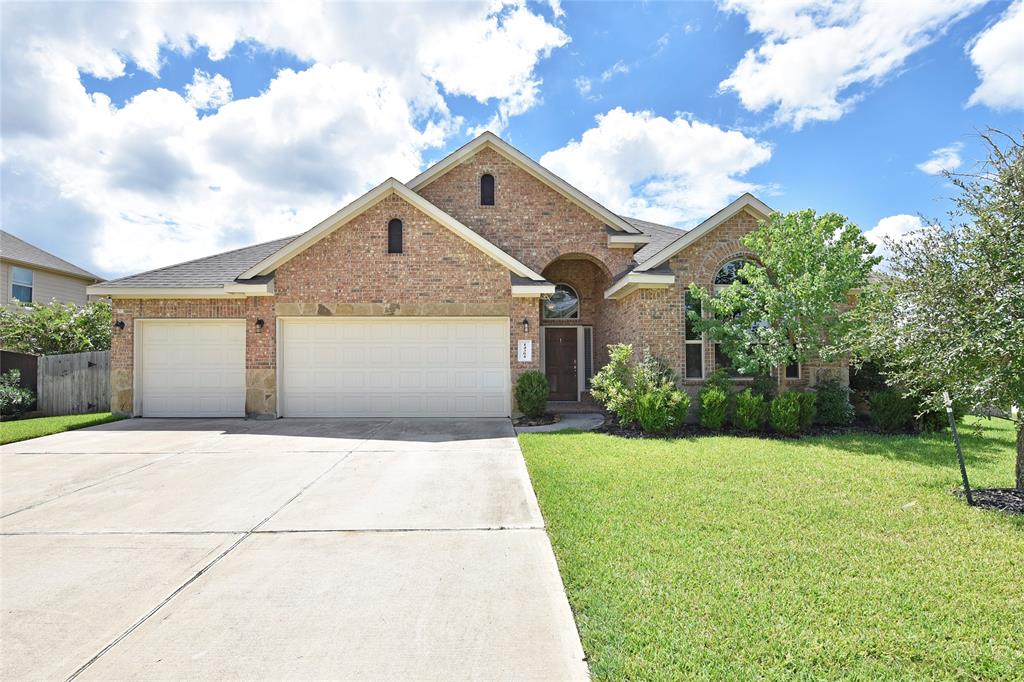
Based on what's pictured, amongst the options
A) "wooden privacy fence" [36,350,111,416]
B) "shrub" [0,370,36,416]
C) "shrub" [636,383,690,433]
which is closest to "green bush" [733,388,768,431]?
"shrub" [636,383,690,433]

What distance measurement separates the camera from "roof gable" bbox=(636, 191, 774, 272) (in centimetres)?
1088

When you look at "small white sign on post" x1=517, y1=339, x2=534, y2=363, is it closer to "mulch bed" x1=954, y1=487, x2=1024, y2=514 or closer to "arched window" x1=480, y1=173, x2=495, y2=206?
"arched window" x1=480, y1=173, x2=495, y2=206

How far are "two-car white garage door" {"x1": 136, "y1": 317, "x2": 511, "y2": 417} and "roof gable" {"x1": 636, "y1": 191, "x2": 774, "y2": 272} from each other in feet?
12.5

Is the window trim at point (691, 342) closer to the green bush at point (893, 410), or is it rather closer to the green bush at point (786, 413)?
the green bush at point (786, 413)

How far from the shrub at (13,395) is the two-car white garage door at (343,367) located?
10.6 feet

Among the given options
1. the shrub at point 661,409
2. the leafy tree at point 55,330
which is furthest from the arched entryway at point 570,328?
the leafy tree at point 55,330

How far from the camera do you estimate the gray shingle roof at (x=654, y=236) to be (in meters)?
14.2

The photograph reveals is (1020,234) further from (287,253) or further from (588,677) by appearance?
(287,253)

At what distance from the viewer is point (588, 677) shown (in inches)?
104

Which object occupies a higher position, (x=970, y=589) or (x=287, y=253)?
(x=287, y=253)

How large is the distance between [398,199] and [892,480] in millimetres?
10725

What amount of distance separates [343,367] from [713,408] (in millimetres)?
8414

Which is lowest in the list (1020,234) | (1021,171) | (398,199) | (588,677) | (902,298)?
(588,677)

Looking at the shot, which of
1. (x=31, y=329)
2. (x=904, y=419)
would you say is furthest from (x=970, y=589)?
(x=31, y=329)
